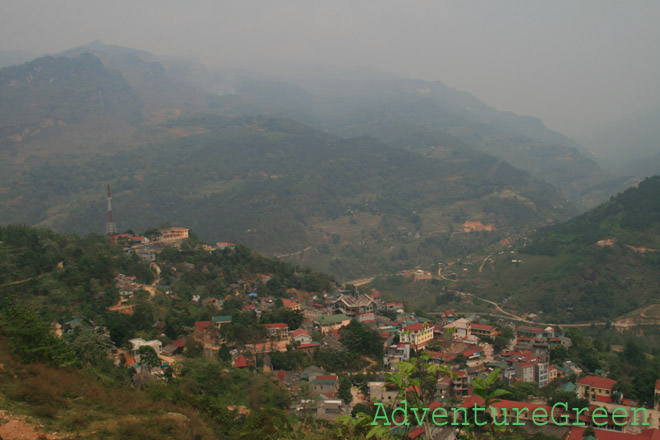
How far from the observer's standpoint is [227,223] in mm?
66312

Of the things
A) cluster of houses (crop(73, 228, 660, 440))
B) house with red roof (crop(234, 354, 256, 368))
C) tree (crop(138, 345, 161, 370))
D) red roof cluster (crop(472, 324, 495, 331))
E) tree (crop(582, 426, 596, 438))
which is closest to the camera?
tree (crop(582, 426, 596, 438))

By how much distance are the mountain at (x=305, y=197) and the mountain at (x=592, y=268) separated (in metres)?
15.5

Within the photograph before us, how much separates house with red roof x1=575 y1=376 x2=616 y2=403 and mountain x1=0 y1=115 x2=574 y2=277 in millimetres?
36816

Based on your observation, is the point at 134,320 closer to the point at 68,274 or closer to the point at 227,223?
the point at 68,274

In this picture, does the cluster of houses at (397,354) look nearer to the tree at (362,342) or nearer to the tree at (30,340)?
the tree at (362,342)

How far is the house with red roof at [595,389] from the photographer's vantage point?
1746 cm

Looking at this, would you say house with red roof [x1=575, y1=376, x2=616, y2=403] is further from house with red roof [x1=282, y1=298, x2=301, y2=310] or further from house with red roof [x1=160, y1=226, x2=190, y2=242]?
house with red roof [x1=160, y1=226, x2=190, y2=242]

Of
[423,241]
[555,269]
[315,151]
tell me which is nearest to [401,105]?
[315,151]

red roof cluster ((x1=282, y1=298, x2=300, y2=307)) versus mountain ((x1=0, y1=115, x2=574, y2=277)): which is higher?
red roof cluster ((x1=282, y1=298, x2=300, y2=307))

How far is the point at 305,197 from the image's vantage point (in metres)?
77.2

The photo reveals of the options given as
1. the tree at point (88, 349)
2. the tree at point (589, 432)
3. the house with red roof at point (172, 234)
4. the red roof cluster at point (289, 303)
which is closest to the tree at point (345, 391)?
the tree at point (589, 432)

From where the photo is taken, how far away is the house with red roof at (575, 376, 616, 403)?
17464 mm

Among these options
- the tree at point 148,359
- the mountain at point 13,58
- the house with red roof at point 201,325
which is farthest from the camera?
the mountain at point 13,58

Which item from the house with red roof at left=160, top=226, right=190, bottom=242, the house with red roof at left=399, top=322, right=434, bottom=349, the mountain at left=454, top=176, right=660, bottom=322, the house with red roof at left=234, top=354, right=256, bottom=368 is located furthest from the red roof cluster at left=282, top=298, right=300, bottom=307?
the mountain at left=454, top=176, right=660, bottom=322
